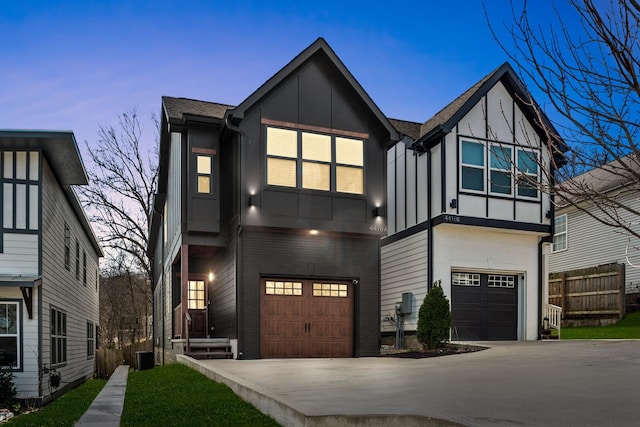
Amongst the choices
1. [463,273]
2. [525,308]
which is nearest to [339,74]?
[463,273]

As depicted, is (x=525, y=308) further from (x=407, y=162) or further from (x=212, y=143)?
(x=212, y=143)

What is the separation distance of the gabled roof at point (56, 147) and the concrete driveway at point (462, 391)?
22.6 ft

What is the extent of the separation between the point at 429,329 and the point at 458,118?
6.57m

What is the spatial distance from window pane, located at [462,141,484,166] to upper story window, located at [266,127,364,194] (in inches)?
137

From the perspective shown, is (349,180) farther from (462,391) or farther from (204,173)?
(462,391)

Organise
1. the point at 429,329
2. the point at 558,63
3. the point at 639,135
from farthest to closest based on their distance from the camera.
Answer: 1. the point at 429,329
2. the point at 639,135
3. the point at 558,63

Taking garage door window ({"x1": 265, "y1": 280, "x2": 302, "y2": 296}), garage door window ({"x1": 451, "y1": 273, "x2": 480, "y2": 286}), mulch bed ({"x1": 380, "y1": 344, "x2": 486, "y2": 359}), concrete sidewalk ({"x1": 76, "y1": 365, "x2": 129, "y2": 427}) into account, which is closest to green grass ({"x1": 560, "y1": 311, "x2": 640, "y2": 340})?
garage door window ({"x1": 451, "y1": 273, "x2": 480, "y2": 286})

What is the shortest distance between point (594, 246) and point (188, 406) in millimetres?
23204

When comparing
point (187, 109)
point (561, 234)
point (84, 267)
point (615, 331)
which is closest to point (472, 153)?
point (615, 331)

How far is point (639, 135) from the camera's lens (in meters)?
4.94

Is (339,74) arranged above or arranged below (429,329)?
above

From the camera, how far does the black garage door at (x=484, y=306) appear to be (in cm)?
1759

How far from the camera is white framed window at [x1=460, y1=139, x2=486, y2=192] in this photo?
57.7 feet

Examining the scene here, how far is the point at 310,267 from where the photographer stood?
15.7 metres
